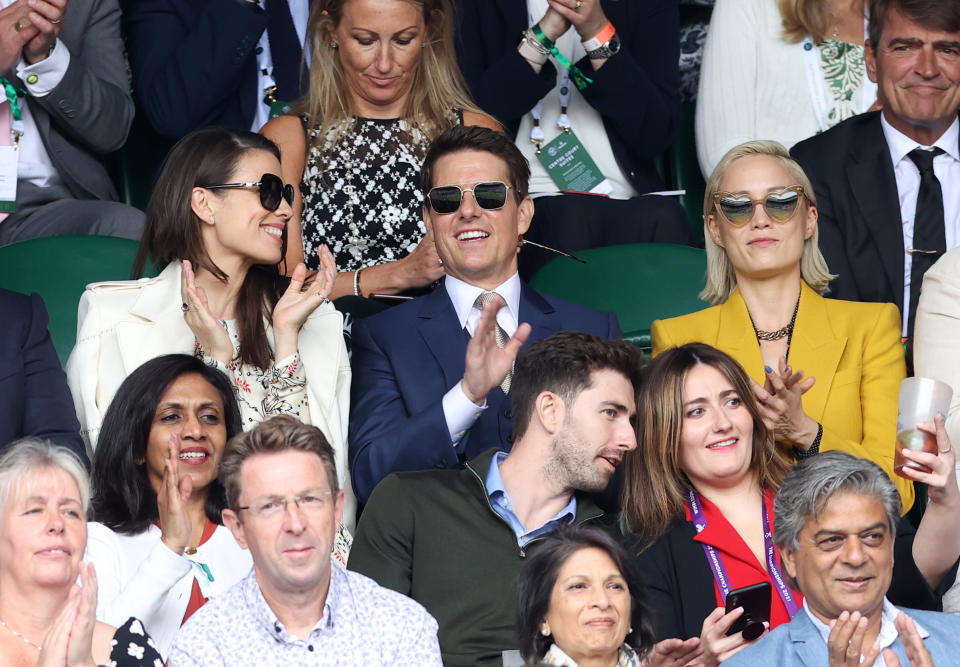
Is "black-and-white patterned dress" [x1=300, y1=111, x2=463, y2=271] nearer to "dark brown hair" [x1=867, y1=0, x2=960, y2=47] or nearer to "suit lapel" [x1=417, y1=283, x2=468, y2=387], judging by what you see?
"suit lapel" [x1=417, y1=283, x2=468, y2=387]

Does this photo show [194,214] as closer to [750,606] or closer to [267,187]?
[267,187]

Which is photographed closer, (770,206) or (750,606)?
(750,606)

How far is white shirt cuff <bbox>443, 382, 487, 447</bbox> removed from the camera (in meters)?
3.78

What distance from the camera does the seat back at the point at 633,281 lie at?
4.66 metres

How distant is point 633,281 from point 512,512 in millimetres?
1228

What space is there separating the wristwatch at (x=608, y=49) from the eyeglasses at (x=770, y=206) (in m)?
0.92

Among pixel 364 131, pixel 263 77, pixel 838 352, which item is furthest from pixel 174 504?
pixel 263 77

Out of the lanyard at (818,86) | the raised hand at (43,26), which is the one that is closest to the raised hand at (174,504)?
the raised hand at (43,26)

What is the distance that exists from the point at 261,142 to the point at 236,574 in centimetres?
115

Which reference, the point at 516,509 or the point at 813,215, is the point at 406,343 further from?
the point at 813,215

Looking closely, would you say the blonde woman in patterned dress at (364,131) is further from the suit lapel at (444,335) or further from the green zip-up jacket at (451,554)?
the green zip-up jacket at (451,554)

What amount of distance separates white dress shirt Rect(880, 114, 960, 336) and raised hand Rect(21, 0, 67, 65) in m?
2.33

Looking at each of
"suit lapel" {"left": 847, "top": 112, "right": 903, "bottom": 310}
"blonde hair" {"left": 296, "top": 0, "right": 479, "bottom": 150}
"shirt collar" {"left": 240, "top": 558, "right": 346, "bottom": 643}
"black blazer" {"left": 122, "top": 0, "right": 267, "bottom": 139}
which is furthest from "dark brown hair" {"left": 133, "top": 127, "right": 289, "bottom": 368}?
"suit lapel" {"left": 847, "top": 112, "right": 903, "bottom": 310}

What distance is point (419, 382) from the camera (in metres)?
4.05
